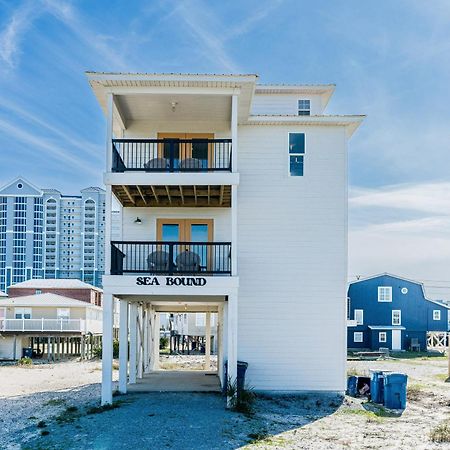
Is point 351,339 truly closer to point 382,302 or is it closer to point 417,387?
point 382,302

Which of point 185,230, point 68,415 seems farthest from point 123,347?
point 185,230

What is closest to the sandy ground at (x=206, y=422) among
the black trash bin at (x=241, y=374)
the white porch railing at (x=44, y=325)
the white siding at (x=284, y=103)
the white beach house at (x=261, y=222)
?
the black trash bin at (x=241, y=374)

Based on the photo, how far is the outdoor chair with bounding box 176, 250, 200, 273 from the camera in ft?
55.0

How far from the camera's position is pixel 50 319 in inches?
1367

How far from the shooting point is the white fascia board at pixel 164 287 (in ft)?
51.5

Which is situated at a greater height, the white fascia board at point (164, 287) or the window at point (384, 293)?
the white fascia board at point (164, 287)

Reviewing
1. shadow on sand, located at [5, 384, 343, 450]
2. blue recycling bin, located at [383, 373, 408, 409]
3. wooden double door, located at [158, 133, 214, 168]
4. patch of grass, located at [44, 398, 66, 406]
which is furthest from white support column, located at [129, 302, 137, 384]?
blue recycling bin, located at [383, 373, 408, 409]

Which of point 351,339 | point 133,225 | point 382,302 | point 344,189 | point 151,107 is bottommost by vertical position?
point 351,339

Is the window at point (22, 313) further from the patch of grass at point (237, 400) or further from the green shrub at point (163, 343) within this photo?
the patch of grass at point (237, 400)

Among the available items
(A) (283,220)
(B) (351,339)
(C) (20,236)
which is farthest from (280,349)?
(C) (20,236)

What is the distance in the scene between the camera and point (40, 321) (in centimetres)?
3366

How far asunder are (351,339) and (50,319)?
22.9 metres

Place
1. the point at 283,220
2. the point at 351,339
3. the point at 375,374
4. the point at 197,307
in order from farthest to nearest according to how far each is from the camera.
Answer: the point at 351,339 < the point at 197,307 < the point at 283,220 < the point at 375,374

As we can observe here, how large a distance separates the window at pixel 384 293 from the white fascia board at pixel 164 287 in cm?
3206
